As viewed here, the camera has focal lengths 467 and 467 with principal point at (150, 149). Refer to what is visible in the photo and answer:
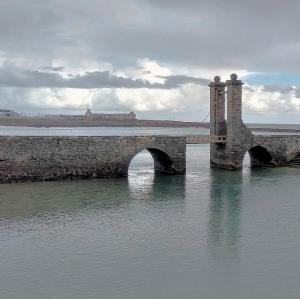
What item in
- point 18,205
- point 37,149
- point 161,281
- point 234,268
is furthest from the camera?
point 37,149

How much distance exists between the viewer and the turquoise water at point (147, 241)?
34.5 feet

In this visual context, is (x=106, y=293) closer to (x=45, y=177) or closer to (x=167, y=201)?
(x=167, y=201)

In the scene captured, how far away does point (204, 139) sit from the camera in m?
28.7

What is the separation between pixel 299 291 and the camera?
10.3m

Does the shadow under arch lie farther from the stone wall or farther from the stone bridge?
the stone wall

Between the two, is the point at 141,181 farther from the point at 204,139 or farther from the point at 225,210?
the point at 225,210

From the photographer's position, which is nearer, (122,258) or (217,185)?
→ (122,258)

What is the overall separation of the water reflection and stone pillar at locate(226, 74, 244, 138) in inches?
120

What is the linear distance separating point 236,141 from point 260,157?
13.2ft

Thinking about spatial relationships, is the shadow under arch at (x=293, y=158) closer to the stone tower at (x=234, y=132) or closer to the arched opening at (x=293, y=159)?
the arched opening at (x=293, y=159)

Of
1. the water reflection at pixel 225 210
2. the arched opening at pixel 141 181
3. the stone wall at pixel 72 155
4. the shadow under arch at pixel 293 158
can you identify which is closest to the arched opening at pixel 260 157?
the shadow under arch at pixel 293 158

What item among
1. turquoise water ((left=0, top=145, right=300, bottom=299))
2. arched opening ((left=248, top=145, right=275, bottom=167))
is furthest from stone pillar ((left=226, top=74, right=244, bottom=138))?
turquoise water ((left=0, top=145, right=300, bottom=299))

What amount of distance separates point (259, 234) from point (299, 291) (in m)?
4.37

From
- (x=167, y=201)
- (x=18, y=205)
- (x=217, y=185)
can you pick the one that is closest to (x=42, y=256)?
(x=18, y=205)
